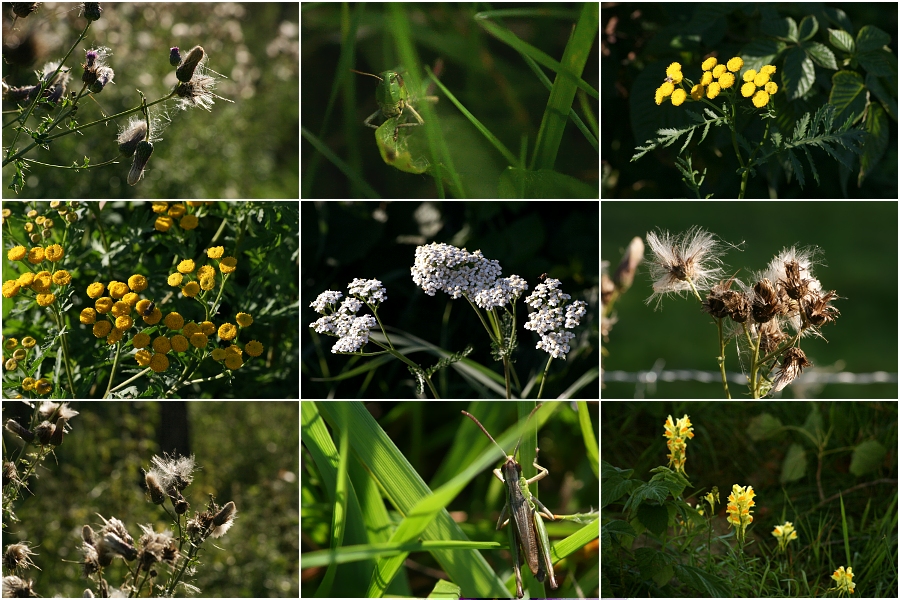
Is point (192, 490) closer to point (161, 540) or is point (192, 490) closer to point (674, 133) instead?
point (161, 540)

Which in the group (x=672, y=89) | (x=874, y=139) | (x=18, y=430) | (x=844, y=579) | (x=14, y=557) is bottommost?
(x=844, y=579)

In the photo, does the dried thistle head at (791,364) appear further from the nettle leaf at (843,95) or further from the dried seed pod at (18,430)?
the dried seed pod at (18,430)

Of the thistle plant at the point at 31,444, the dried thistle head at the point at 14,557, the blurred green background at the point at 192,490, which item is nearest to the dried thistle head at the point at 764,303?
the blurred green background at the point at 192,490

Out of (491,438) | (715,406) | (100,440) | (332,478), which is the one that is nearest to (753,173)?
(715,406)

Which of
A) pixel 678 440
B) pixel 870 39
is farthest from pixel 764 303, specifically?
pixel 870 39

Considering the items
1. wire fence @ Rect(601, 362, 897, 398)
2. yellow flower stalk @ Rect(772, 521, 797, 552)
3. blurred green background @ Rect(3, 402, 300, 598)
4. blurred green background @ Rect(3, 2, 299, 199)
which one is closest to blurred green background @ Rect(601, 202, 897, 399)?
wire fence @ Rect(601, 362, 897, 398)

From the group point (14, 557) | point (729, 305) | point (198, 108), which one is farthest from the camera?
point (198, 108)
